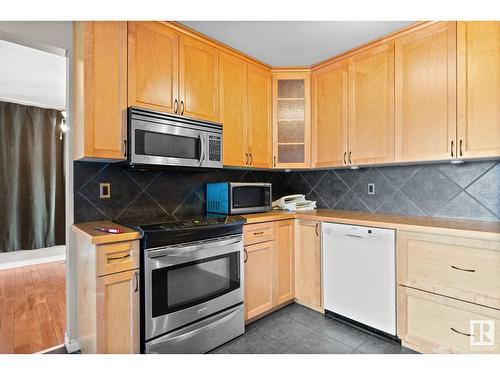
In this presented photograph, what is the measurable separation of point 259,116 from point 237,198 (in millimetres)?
888

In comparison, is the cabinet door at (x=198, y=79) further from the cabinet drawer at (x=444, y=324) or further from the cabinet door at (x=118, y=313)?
the cabinet drawer at (x=444, y=324)

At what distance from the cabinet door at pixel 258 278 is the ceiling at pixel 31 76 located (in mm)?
2436

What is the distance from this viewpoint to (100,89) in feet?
5.59

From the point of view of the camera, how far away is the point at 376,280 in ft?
6.46

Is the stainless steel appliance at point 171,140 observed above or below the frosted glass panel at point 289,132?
below

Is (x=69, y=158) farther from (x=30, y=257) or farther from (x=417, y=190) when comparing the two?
(x=30, y=257)

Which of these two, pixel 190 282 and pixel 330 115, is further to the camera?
pixel 330 115

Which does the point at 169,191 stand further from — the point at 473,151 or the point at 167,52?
the point at 473,151

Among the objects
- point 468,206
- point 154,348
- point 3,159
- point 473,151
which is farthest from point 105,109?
point 3,159

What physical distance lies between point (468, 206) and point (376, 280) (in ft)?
3.01

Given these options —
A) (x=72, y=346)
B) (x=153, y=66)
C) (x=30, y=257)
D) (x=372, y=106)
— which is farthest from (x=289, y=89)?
(x=30, y=257)

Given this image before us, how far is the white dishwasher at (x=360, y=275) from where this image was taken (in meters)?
1.91

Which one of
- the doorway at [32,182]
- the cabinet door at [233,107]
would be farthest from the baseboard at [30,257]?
the cabinet door at [233,107]

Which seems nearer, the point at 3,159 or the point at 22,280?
the point at 22,280
